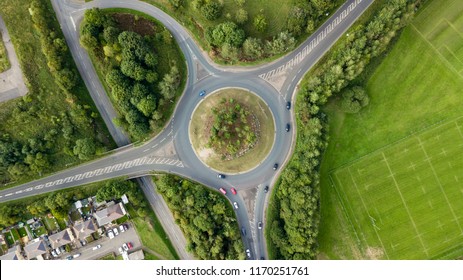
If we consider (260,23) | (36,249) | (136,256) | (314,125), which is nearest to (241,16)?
(260,23)

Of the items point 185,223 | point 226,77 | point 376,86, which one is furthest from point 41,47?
point 376,86

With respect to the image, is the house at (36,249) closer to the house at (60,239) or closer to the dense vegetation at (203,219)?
the house at (60,239)

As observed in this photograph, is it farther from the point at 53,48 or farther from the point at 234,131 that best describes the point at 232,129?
the point at 53,48

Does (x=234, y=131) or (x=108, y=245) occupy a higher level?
(x=234, y=131)

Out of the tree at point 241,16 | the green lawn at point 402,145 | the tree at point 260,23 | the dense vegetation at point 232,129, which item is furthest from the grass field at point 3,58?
the green lawn at point 402,145

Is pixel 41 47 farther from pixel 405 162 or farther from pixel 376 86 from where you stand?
pixel 405 162

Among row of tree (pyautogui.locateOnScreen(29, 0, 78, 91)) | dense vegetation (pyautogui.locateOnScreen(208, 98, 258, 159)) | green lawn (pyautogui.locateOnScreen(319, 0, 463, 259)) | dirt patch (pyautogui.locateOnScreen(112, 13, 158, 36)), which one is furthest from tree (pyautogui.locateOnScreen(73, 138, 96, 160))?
green lawn (pyautogui.locateOnScreen(319, 0, 463, 259))
